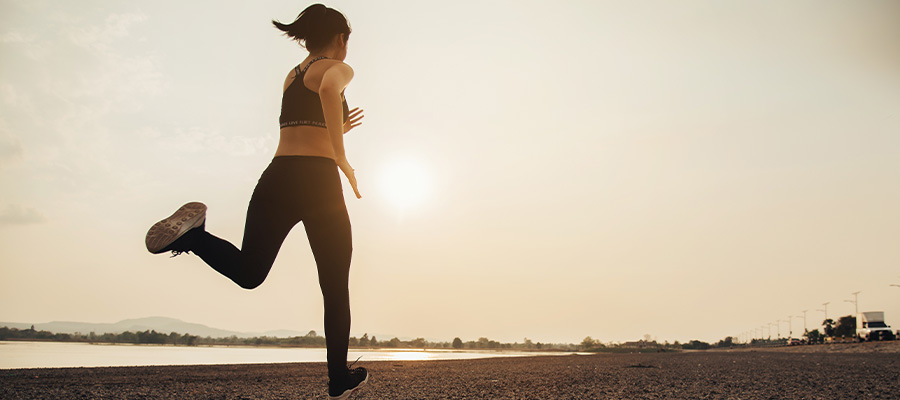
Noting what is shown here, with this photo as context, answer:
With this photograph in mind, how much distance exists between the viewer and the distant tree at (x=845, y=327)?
186 metres

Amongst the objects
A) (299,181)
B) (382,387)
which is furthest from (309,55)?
(382,387)

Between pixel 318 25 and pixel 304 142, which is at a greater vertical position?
pixel 318 25

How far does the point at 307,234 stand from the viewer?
13.5ft

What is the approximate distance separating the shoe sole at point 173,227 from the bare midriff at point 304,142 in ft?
2.41

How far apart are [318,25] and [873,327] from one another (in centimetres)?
10184

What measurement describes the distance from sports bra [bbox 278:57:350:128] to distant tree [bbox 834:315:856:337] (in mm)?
225862

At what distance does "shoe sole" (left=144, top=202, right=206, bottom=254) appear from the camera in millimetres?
3342

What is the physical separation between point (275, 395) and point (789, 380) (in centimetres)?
1726

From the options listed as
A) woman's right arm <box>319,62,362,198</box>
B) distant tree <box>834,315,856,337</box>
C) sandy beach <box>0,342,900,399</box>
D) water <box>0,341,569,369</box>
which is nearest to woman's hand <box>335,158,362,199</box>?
woman's right arm <box>319,62,362,198</box>

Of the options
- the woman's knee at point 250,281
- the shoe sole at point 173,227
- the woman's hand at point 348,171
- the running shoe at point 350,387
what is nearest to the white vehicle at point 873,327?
the running shoe at point 350,387

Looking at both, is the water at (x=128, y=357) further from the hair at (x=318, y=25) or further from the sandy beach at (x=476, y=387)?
the hair at (x=318, y=25)

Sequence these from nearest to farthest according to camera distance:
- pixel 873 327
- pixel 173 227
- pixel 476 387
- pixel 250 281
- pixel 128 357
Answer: pixel 173 227, pixel 250 281, pixel 476 387, pixel 128 357, pixel 873 327

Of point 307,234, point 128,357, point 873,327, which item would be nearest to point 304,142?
point 307,234

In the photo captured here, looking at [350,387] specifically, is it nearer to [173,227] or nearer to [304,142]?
[173,227]
